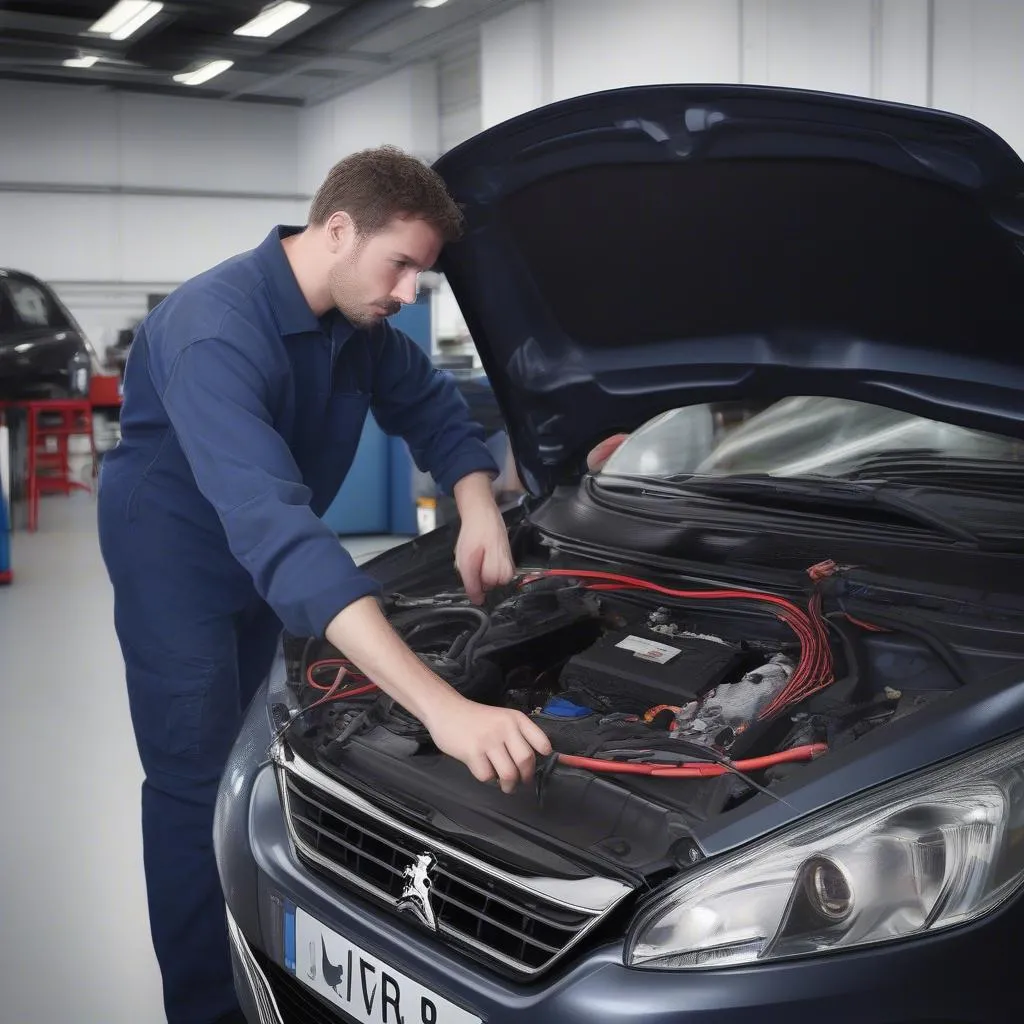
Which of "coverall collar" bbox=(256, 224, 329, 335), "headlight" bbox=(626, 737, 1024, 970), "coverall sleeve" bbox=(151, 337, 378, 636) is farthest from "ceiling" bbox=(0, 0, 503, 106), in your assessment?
"headlight" bbox=(626, 737, 1024, 970)

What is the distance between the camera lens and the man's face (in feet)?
4.91

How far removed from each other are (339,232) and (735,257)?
0.55 meters

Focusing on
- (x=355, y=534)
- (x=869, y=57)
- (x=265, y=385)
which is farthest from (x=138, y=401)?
(x=869, y=57)

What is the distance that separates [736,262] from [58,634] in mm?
3774

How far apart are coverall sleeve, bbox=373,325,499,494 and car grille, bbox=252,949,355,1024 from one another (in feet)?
2.75

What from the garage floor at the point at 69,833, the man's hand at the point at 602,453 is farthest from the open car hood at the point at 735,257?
the garage floor at the point at 69,833

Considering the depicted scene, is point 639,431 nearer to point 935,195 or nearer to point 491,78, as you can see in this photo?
point 935,195

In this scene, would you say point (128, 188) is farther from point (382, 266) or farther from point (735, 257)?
point (735, 257)

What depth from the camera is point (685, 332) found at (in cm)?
173

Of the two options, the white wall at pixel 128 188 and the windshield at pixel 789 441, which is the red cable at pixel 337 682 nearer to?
the windshield at pixel 789 441

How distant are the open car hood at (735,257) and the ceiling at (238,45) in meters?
7.64

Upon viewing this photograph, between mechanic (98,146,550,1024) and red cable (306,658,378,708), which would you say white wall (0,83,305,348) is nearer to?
mechanic (98,146,550,1024)

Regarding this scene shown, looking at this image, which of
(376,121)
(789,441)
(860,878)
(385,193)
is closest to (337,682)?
(385,193)

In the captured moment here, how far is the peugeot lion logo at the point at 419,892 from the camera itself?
3.86ft
